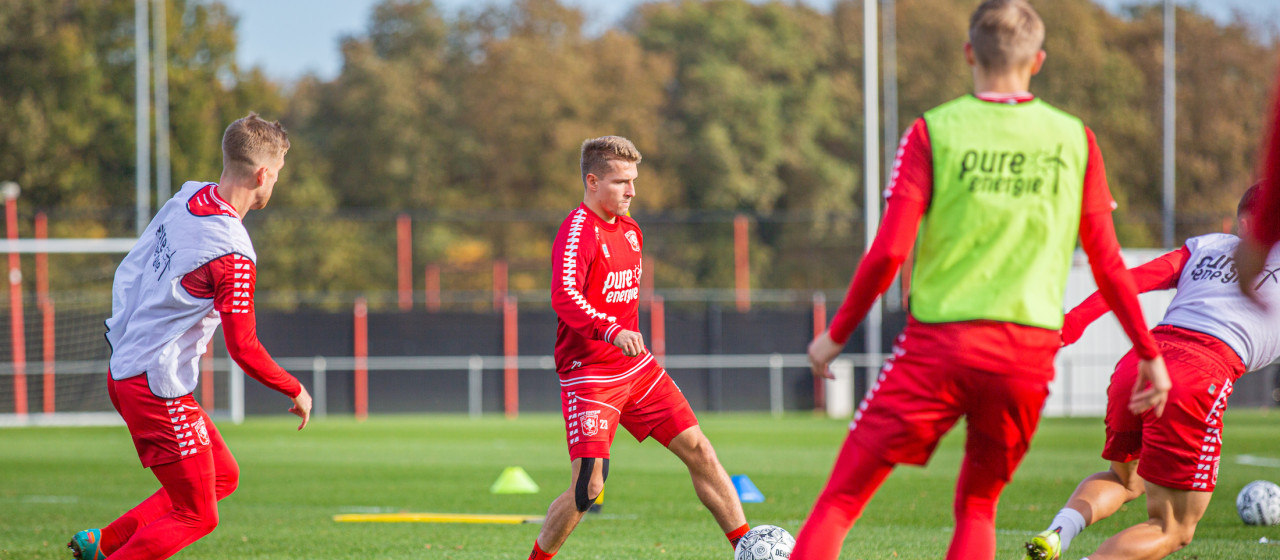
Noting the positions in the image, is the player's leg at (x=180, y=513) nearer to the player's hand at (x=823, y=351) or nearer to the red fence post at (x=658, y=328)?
the player's hand at (x=823, y=351)

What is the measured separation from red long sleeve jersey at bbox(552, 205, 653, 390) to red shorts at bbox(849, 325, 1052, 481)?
6.45ft

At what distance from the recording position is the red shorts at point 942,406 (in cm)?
367

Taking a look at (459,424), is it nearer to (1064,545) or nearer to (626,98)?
(1064,545)

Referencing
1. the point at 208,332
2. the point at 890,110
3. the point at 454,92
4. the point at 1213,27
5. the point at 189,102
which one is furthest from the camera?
the point at 1213,27

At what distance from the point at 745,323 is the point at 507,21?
2188 centimetres

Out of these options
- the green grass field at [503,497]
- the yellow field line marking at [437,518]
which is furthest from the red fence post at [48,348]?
the yellow field line marking at [437,518]

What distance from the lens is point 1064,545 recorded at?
5.65 metres

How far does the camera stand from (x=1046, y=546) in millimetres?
5500

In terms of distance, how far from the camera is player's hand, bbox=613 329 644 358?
17.2 feet

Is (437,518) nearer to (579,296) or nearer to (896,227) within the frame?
(579,296)

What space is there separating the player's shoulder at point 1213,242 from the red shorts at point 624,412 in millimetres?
2275

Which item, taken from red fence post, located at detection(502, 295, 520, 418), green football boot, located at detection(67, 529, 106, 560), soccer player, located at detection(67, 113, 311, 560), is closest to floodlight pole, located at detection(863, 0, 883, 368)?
red fence post, located at detection(502, 295, 520, 418)

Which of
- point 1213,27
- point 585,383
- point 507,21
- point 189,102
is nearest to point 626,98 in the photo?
point 507,21

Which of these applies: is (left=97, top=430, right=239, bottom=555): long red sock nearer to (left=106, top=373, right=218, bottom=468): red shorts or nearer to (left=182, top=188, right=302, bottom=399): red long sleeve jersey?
(left=106, top=373, right=218, bottom=468): red shorts
